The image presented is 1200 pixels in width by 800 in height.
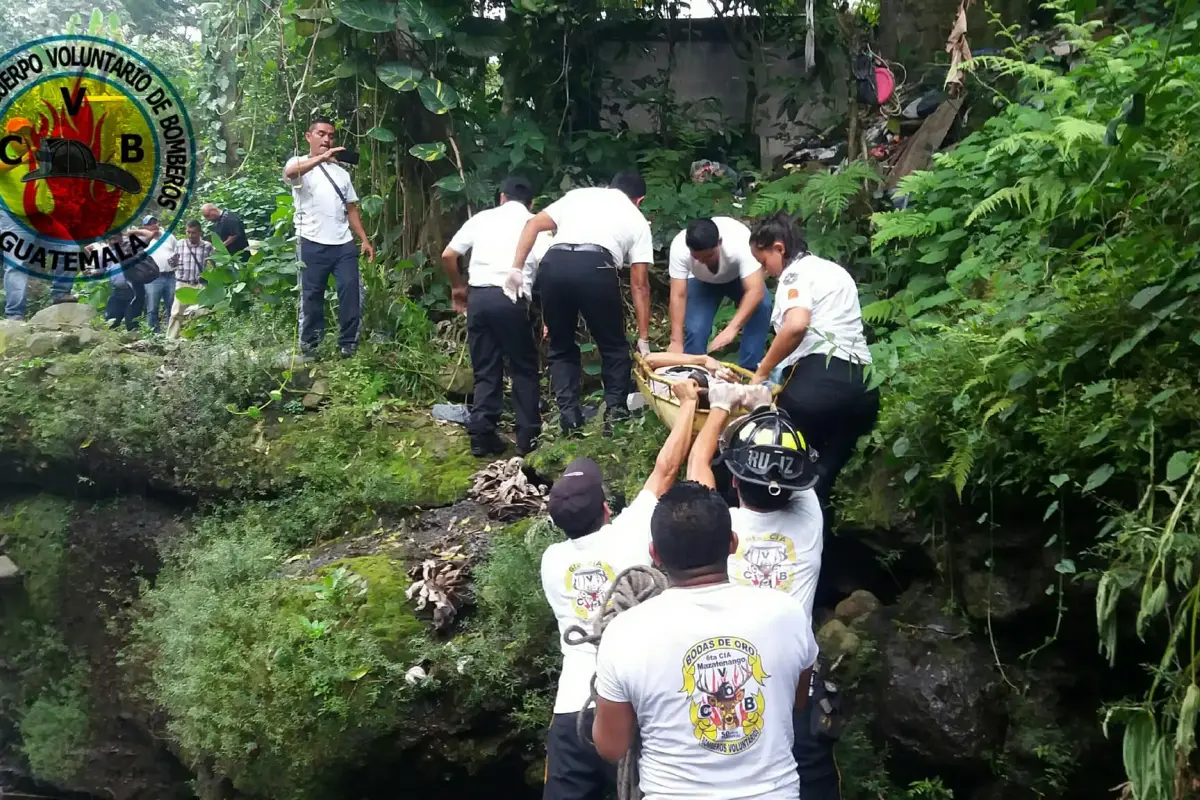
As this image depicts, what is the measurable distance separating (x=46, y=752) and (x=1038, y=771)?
24.1ft

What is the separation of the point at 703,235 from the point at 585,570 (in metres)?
2.60

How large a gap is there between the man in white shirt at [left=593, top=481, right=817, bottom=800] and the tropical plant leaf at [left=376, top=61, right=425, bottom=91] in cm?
621

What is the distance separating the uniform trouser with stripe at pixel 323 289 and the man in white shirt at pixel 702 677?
5.37 metres

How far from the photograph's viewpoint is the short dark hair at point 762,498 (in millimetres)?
4043

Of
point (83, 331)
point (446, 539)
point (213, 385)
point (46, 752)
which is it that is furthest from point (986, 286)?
point (46, 752)

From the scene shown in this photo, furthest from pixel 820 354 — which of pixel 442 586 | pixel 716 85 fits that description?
pixel 716 85

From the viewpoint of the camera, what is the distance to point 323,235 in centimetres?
782

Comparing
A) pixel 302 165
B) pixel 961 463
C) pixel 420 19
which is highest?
pixel 420 19

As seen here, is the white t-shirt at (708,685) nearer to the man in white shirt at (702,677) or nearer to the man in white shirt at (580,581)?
the man in white shirt at (702,677)

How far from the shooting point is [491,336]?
22.6ft

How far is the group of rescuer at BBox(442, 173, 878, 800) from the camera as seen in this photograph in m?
3.08

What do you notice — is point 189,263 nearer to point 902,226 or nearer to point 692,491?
point 902,226

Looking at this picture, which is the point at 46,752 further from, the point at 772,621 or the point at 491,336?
the point at 772,621

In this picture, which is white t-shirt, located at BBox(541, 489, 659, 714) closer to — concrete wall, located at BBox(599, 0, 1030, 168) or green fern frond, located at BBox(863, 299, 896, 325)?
green fern frond, located at BBox(863, 299, 896, 325)
